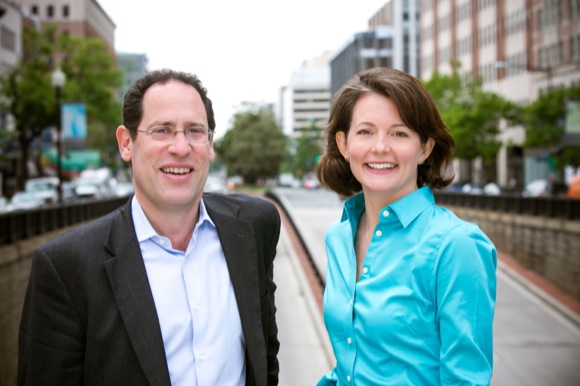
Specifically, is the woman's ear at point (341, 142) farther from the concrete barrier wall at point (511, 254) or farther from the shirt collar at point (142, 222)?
the concrete barrier wall at point (511, 254)

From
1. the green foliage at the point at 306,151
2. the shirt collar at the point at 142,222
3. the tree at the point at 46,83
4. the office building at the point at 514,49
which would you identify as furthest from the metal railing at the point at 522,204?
the green foliage at the point at 306,151

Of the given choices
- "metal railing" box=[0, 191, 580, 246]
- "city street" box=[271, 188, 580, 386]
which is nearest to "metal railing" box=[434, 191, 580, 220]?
"metal railing" box=[0, 191, 580, 246]

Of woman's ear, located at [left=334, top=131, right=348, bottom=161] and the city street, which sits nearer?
woman's ear, located at [left=334, top=131, right=348, bottom=161]

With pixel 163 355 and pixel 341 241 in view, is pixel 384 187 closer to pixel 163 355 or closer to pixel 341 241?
pixel 341 241

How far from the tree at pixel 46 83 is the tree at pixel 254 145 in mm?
25269

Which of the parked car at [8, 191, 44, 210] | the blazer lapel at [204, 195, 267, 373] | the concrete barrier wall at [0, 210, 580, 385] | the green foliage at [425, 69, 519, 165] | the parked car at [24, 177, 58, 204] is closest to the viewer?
the blazer lapel at [204, 195, 267, 373]

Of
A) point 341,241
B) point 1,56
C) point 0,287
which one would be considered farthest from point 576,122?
point 1,56

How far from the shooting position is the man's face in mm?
3125

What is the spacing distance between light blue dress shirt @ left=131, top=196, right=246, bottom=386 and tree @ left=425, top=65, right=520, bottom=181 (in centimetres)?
5297

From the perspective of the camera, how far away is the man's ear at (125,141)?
3244 mm

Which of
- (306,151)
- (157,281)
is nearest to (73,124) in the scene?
(157,281)

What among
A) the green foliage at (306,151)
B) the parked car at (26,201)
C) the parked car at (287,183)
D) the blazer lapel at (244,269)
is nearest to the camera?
the blazer lapel at (244,269)

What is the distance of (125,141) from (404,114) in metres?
1.23

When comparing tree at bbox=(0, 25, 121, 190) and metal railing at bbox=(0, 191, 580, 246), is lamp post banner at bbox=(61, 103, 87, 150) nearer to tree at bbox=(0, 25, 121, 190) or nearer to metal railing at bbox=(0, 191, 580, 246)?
metal railing at bbox=(0, 191, 580, 246)
